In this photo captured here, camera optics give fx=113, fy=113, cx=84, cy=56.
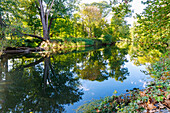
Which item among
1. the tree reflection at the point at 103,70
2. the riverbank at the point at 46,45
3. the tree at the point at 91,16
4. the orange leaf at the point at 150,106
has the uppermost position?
the tree at the point at 91,16

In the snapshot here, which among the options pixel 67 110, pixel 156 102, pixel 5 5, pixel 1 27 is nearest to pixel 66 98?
pixel 67 110

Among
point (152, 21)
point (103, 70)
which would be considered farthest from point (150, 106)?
point (103, 70)

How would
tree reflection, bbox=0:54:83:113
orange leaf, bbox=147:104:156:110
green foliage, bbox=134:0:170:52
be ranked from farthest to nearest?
green foliage, bbox=134:0:170:52
tree reflection, bbox=0:54:83:113
orange leaf, bbox=147:104:156:110

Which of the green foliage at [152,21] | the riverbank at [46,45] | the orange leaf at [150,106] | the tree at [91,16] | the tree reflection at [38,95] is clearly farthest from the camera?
the tree at [91,16]

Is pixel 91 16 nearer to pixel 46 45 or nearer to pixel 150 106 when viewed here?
pixel 46 45

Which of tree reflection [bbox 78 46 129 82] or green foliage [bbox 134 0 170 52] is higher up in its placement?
green foliage [bbox 134 0 170 52]

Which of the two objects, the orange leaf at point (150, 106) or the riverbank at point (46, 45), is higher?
the riverbank at point (46, 45)

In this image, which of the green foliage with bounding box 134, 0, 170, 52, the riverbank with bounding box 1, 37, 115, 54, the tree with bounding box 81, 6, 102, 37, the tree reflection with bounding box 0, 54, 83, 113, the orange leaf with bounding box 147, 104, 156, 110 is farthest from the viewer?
the tree with bounding box 81, 6, 102, 37

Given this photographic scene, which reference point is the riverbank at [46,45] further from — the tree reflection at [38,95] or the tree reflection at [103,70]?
the tree reflection at [38,95]

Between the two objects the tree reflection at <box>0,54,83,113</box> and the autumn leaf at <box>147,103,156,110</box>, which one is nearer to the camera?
the autumn leaf at <box>147,103,156,110</box>

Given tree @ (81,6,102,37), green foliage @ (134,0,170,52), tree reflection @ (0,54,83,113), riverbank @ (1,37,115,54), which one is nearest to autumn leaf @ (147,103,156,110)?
tree reflection @ (0,54,83,113)

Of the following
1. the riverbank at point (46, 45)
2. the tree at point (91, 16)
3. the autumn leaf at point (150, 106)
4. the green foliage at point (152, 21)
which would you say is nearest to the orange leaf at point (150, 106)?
the autumn leaf at point (150, 106)

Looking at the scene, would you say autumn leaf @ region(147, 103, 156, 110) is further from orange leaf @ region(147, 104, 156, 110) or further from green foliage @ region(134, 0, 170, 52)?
green foliage @ region(134, 0, 170, 52)

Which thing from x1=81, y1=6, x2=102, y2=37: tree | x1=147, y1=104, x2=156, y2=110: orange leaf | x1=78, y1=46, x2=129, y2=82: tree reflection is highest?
x1=81, y1=6, x2=102, y2=37: tree
